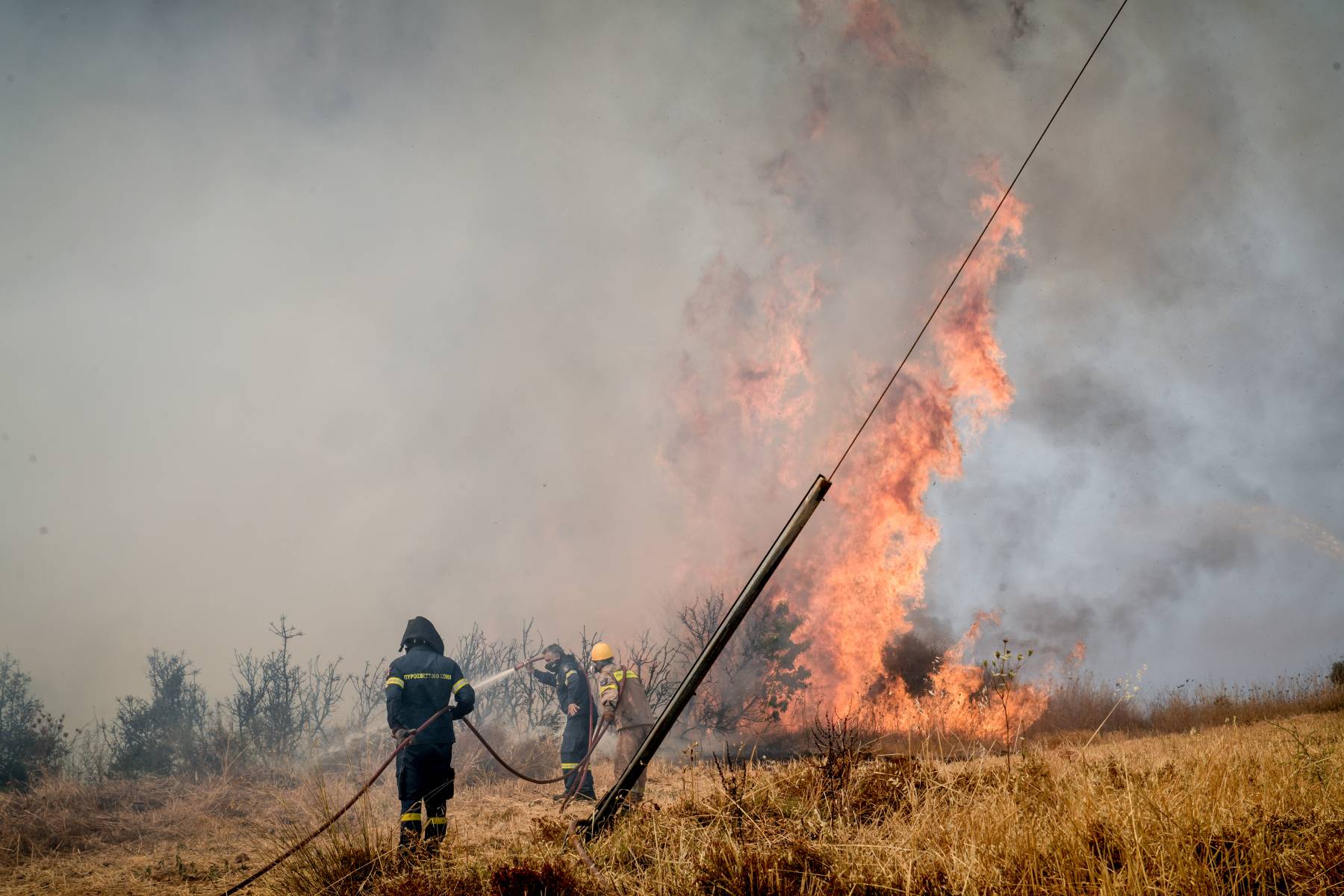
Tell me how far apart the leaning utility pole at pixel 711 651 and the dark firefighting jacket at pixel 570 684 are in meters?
6.73

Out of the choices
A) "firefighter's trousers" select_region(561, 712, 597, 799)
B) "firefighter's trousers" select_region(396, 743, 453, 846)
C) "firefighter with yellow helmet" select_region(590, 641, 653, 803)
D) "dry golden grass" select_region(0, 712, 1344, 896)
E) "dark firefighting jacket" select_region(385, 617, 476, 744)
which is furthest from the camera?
"firefighter's trousers" select_region(561, 712, 597, 799)

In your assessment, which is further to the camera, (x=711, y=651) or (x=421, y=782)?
(x=421, y=782)

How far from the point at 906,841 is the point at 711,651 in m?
1.54

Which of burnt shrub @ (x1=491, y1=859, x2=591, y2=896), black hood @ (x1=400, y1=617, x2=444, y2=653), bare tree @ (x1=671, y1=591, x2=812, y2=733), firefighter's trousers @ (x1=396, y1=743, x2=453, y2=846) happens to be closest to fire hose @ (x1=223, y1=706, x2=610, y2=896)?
firefighter's trousers @ (x1=396, y1=743, x2=453, y2=846)

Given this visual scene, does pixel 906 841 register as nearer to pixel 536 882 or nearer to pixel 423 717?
pixel 536 882

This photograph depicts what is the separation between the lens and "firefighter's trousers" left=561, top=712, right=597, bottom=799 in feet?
36.9

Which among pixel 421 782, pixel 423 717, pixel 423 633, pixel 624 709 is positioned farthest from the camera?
pixel 624 709

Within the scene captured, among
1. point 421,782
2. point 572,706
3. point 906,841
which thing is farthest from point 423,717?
point 906,841

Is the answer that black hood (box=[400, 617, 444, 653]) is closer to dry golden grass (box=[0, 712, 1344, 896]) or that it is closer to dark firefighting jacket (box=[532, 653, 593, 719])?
dry golden grass (box=[0, 712, 1344, 896])

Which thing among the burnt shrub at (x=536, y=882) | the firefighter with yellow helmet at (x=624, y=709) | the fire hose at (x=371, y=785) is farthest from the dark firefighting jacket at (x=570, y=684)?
the burnt shrub at (x=536, y=882)

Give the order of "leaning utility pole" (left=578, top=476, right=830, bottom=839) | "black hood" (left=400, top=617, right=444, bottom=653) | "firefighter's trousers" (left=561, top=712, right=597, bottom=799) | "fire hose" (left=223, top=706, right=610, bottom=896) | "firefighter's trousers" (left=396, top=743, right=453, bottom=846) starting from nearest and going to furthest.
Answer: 1. "leaning utility pole" (left=578, top=476, right=830, bottom=839)
2. "fire hose" (left=223, top=706, right=610, bottom=896)
3. "firefighter's trousers" (left=396, top=743, right=453, bottom=846)
4. "black hood" (left=400, top=617, right=444, bottom=653)
5. "firefighter's trousers" (left=561, top=712, right=597, bottom=799)

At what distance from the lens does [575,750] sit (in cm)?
1183

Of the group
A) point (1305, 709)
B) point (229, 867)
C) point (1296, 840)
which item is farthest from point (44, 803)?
point (1305, 709)

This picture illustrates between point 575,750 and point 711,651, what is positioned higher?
point 711,651
